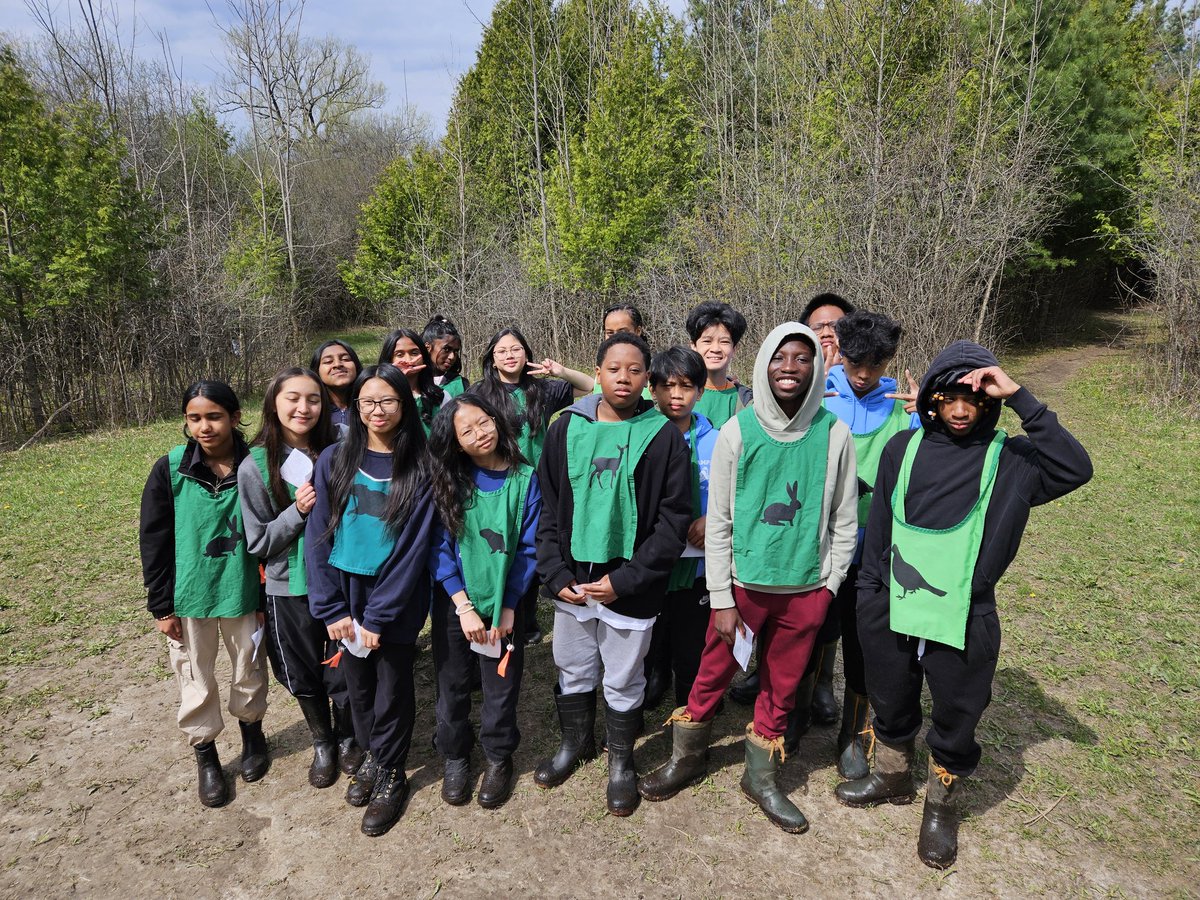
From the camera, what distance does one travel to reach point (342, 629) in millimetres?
2701

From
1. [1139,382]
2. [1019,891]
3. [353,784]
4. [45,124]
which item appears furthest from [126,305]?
[1139,382]

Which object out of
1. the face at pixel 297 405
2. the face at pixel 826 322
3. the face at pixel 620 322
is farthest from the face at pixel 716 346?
the face at pixel 297 405

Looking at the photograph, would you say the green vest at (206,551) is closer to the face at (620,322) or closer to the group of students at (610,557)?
the group of students at (610,557)

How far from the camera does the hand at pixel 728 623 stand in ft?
8.71

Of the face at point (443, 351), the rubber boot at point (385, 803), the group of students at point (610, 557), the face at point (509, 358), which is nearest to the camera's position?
the group of students at point (610, 557)

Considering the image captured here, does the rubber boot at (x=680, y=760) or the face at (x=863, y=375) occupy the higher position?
the face at (x=863, y=375)

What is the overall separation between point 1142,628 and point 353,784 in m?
4.88

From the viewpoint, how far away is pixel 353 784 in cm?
294

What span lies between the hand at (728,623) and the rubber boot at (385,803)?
1511mm

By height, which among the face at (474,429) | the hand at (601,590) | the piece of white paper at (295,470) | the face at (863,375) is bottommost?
the hand at (601,590)

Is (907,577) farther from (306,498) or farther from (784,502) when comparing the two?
(306,498)

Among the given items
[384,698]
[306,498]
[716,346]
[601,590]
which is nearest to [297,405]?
[306,498]

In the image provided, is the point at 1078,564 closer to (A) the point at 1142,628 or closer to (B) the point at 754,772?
(A) the point at 1142,628

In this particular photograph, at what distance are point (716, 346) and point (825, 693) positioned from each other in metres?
1.90
